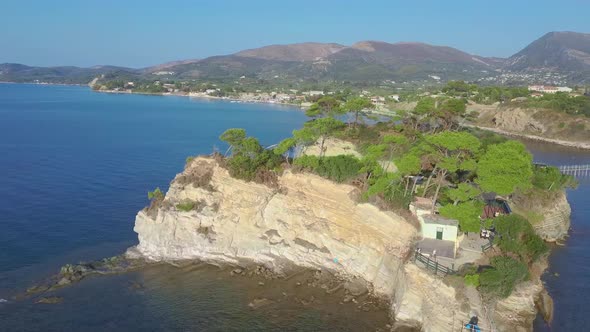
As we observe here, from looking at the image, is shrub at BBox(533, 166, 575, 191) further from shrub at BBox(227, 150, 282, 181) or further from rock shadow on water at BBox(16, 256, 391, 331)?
shrub at BBox(227, 150, 282, 181)

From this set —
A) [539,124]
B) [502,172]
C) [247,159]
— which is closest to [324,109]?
[247,159]

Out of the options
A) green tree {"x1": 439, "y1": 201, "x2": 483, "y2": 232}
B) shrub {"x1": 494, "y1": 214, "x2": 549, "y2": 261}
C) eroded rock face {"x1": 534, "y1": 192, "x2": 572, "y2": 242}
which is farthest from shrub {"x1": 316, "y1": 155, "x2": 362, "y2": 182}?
eroded rock face {"x1": 534, "y1": 192, "x2": 572, "y2": 242}

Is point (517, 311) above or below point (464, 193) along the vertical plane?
below

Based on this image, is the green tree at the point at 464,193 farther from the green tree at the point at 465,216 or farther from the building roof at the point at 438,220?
the building roof at the point at 438,220

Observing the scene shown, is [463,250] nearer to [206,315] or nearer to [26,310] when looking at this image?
[206,315]

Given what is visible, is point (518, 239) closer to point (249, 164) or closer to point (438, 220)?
point (438, 220)

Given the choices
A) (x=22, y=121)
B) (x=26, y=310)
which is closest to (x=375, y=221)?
(x=26, y=310)
